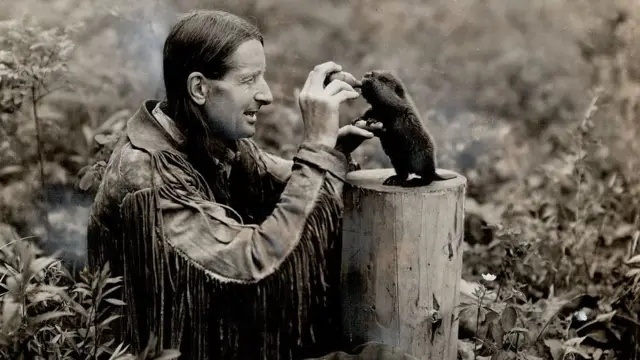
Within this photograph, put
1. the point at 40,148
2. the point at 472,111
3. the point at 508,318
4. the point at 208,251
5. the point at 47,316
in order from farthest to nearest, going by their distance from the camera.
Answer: the point at 472,111 → the point at 40,148 → the point at 508,318 → the point at 208,251 → the point at 47,316

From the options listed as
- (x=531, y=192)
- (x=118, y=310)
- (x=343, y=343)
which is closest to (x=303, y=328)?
(x=343, y=343)

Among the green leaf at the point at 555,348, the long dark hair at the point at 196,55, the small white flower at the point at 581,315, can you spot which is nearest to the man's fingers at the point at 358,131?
the long dark hair at the point at 196,55

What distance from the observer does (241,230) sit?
8.92 feet

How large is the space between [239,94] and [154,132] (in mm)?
354

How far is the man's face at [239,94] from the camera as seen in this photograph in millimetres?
2793

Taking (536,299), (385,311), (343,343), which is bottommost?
(536,299)

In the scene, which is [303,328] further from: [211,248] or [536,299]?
[536,299]

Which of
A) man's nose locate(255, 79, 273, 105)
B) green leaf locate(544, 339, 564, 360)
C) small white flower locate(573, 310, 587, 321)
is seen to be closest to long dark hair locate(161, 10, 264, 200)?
man's nose locate(255, 79, 273, 105)

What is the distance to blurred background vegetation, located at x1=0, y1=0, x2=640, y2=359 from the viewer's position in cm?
421

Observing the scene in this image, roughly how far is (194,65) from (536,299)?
288cm

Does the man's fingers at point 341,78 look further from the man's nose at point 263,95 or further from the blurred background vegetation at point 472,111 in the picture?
the blurred background vegetation at point 472,111

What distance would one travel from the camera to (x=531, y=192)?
212 inches

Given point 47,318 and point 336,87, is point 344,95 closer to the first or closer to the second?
point 336,87

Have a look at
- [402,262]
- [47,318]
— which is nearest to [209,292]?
[47,318]
